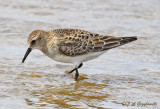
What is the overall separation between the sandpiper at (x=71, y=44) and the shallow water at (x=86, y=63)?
0.47 m

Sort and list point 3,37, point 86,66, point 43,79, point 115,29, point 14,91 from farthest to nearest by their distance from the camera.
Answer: point 115,29 < point 3,37 < point 86,66 < point 43,79 < point 14,91

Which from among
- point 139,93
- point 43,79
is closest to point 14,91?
point 43,79

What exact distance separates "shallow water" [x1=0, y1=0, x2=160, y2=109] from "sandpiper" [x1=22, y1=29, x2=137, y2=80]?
474mm

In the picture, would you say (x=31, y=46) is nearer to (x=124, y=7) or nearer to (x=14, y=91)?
(x=14, y=91)

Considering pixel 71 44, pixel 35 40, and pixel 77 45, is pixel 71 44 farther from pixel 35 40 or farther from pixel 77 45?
pixel 35 40

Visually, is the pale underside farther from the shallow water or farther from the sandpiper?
the shallow water

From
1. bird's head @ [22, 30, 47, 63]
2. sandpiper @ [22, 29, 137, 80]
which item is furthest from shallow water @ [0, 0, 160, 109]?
bird's head @ [22, 30, 47, 63]

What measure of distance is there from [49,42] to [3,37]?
11.1ft

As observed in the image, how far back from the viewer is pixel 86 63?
11.3 meters

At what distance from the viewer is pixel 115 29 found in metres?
14.2

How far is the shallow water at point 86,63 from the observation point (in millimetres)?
8164

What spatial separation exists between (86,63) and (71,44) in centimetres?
147

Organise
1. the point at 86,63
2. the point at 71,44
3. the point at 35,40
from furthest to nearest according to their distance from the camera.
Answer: the point at 86,63 → the point at 35,40 → the point at 71,44

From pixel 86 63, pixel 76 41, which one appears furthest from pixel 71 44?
pixel 86 63
